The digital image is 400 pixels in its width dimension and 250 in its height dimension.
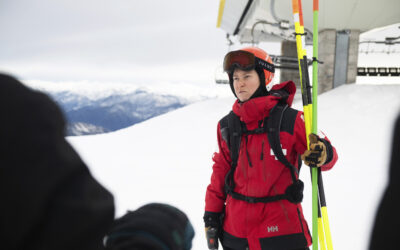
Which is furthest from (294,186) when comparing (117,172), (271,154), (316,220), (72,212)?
(117,172)

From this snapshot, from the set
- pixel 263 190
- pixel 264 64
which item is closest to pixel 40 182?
pixel 263 190

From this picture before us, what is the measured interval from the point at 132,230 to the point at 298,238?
5.98 ft

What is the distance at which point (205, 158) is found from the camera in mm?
9016

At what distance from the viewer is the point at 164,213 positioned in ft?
3.36

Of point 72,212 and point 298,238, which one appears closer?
point 72,212

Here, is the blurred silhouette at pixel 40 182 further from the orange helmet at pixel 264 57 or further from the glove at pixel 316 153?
the orange helmet at pixel 264 57

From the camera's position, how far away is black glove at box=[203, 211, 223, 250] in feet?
8.70

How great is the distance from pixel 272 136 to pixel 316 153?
1.22ft

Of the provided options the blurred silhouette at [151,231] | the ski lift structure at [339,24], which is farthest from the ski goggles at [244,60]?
the ski lift structure at [339,24]

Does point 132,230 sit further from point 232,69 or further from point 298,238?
point 232,69

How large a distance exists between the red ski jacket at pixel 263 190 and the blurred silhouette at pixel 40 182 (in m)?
1.90

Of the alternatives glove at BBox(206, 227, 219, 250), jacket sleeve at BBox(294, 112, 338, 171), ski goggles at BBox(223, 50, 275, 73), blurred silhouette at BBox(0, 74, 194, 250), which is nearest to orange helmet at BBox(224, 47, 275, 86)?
ski goggles at BBox(223, 50, 275, 73)

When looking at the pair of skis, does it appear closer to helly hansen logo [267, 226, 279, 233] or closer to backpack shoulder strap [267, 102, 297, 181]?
backpack shoulder strap [267, 102, 297, 181]

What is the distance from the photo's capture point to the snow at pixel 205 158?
5.54 m
